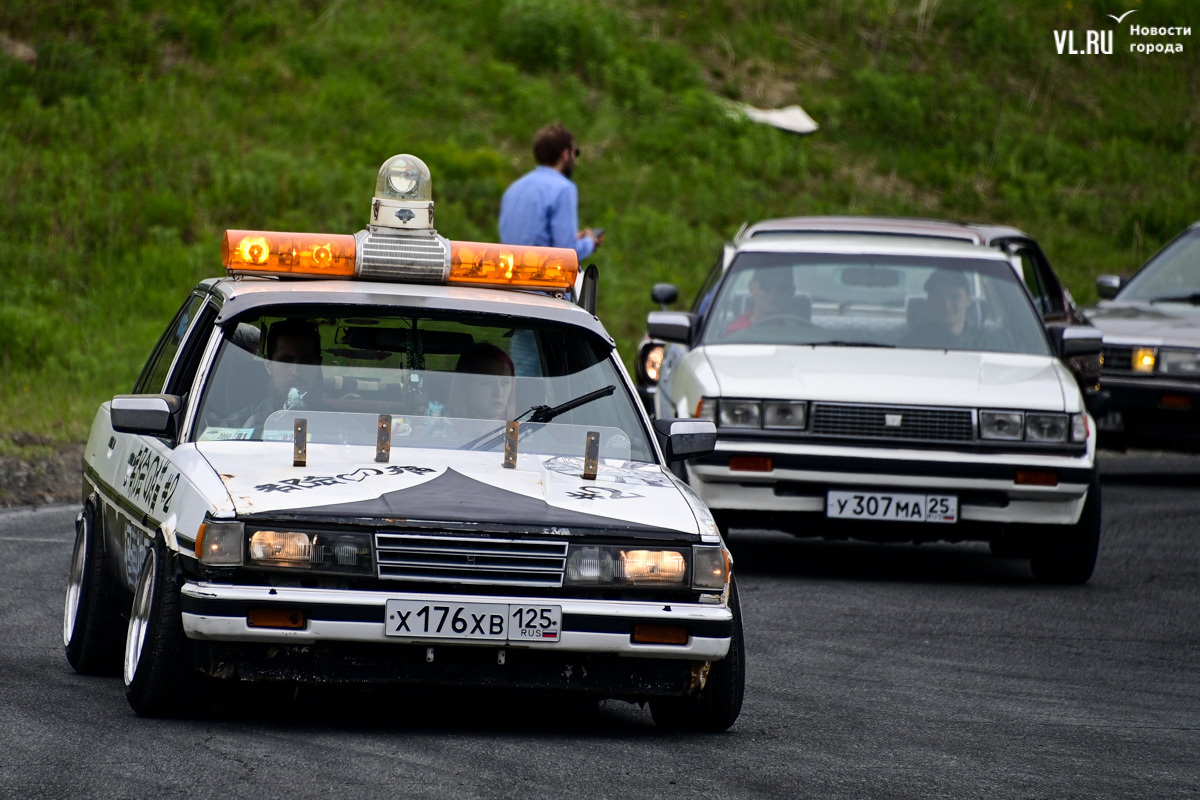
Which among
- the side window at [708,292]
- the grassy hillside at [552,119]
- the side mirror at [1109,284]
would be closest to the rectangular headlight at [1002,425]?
the side window at [708,292]

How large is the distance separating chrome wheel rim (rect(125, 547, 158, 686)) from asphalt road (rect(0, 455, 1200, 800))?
0.50 ft

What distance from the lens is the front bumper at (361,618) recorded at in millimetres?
5516

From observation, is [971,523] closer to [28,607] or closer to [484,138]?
[28,607]

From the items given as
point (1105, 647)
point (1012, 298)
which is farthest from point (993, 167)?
point (1105, 647)

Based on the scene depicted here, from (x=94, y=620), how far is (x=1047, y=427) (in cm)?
533

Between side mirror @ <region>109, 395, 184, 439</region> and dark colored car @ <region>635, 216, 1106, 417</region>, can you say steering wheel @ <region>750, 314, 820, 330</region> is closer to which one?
dark colored car @ <region>635, 216, 1106, 417</region>

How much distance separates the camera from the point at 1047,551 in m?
10.6

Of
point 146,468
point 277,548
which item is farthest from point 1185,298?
point 277,548

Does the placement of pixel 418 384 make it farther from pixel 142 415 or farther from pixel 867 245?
pixel 867 245

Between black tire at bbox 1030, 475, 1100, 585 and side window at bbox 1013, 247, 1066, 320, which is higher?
side window at bbox 1013, 247, 1066, 320

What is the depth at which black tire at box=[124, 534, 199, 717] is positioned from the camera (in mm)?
5668

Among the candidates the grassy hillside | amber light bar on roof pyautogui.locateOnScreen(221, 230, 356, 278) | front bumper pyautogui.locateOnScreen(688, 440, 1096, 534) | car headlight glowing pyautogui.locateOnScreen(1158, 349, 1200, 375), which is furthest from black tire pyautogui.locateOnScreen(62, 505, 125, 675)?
car headlight glowing pyautogui.locateOnScreen(1158, 349, 1200, 375)

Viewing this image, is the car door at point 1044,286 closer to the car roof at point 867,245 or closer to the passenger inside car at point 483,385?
the car roof at point 867,245

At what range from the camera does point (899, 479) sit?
10.2m
